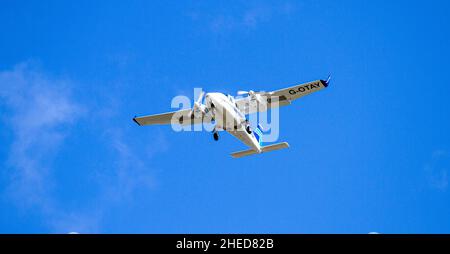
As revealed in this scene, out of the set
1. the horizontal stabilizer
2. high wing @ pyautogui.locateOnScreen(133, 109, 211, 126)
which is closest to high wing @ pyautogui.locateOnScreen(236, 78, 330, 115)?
the horizontal stabilizer

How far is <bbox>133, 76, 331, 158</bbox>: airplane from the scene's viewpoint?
4353cm

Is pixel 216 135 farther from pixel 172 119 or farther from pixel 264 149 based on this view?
pixel 172 119

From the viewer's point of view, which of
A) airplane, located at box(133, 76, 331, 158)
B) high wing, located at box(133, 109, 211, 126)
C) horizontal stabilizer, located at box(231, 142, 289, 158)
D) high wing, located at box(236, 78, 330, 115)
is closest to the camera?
airplane, located at box(133, 76, 331, 158)

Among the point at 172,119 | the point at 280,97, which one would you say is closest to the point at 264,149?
the point at 280,97

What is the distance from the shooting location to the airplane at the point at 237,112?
43531 millimetres

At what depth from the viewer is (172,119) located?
51.2 metres

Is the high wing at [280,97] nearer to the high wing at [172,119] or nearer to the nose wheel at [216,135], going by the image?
the high wing at [172,119]

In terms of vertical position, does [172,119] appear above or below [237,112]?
above

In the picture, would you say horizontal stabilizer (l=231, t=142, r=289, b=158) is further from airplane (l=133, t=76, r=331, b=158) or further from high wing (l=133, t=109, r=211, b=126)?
high wing (l=133, t=109, r=211, b=126)

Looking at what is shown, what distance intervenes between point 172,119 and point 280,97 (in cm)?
953

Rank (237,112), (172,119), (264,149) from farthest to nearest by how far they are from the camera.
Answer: (172,119) → (264,149) → (237,112)

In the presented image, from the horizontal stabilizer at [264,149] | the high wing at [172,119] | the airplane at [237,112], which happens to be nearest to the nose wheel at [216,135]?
the airplane at [237,112]

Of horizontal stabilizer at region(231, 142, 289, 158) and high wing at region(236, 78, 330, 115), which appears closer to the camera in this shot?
high wing at region(236, 78, 330, 115)

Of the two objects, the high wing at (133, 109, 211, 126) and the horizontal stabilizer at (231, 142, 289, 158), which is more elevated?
the high wing at (133, 109, 211, 126)
